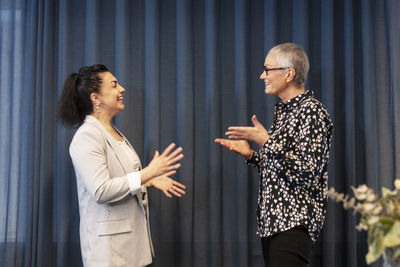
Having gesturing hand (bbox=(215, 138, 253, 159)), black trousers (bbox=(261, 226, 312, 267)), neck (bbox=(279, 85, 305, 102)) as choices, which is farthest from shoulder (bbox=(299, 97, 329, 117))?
black trousers (bbox=(261, 226, 312, 267))

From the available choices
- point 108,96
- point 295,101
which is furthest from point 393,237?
point 108,96

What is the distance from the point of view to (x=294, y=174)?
167 centimetres

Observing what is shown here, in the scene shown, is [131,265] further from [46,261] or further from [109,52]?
[109,52]

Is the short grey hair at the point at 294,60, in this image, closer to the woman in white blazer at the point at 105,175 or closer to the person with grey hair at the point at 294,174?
the person with grey hair at the point at 294,174

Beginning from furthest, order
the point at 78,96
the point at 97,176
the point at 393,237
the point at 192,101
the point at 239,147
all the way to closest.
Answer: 1. the point at 192,101
2. the point at 78,96
3. the point at 239,147
4. the point at 97,176
5. the point at 393,237

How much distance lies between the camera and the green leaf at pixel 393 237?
0.88 m

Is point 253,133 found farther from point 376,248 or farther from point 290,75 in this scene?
point 376,248

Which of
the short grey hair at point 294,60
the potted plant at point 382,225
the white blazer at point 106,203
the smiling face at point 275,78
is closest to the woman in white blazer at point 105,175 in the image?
the white blazer at point 106,203

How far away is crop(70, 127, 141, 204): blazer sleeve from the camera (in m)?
1.75

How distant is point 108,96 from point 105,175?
456 mm

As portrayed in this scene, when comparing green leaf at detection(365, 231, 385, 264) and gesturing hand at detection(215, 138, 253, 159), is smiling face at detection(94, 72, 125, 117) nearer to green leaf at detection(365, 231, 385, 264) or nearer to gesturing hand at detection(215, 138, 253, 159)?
gesturing hand at detection(215, 138, 253, 159)

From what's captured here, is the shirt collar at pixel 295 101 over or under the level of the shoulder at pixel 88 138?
over

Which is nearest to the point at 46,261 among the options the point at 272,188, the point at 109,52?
the point at 109,52

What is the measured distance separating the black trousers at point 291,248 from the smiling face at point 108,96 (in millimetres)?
1050
